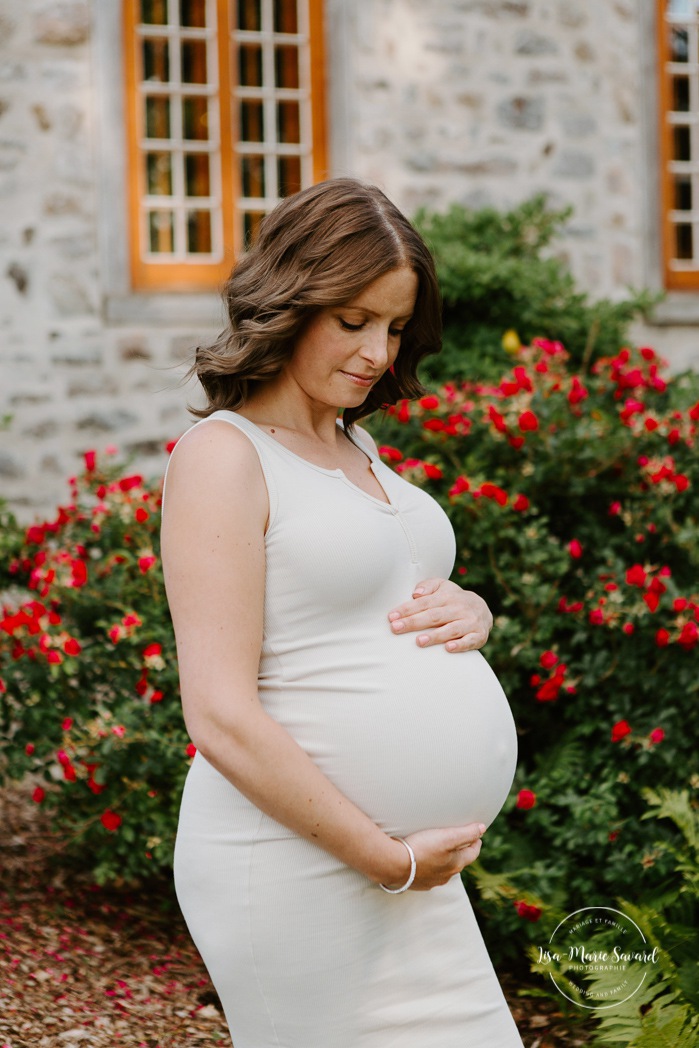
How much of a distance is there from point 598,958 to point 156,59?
5.46 m

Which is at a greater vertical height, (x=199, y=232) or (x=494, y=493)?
(x=199, y=232)

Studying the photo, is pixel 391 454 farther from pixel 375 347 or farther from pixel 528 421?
pixel 375 347

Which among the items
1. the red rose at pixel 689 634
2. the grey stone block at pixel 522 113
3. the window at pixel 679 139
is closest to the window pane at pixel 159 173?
the grey stone block at pixel 522 113

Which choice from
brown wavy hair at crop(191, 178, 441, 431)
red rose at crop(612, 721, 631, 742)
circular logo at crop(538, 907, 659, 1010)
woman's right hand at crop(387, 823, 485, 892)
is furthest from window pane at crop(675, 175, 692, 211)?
woman's right hand at crop(387, 823, 485, 892)

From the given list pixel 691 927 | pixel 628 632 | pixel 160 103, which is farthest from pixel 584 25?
pixel 691 927

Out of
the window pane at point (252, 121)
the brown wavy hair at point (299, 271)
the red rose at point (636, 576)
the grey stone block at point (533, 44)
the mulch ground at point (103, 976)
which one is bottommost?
the mulch ground at point (103, 976)

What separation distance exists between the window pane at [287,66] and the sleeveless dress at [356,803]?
5.55 m

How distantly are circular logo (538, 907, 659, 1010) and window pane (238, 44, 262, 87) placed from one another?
526 centimetres

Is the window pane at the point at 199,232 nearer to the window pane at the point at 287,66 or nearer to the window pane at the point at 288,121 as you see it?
the window pane at the point at 288,121

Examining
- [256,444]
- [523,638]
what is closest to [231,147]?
[523,638]

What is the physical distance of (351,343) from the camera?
178 centimetres

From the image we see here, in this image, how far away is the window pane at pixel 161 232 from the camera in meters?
6.57

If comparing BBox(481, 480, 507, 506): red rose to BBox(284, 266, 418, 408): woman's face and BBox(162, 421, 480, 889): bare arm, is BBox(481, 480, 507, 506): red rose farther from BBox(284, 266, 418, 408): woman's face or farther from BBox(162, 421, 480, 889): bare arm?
BBox(162, 421, 480, 889): bare arm

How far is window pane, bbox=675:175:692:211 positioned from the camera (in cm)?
740
